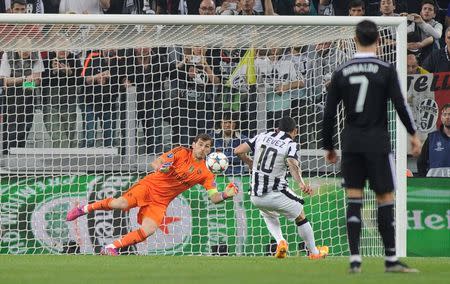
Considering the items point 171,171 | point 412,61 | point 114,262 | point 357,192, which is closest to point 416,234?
point 412,61

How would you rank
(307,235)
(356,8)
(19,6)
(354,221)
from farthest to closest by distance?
(356,8) → (19,6) → (307,235) → (354,221)

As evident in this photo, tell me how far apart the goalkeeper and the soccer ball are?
0.46ft

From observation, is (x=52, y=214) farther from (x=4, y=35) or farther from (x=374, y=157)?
(x=374, y=157)

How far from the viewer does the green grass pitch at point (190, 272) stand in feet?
30.4

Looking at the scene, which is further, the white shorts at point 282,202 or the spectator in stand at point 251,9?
the spectator in stand at point 251,9

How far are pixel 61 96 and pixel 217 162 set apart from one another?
2738mm

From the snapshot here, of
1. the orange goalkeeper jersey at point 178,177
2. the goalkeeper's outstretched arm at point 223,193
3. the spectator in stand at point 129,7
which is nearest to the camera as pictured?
the goalkeeper's outstretched arm at point 223,193

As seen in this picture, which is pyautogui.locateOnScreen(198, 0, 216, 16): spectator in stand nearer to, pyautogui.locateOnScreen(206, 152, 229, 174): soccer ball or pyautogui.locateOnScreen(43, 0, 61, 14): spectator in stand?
pyautogui.locateOnScreen(43, 0, 61, 14): spectator in stand

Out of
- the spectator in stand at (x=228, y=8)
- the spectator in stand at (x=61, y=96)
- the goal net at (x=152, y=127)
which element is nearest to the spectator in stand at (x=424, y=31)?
the goal net at (x=152, y=127)

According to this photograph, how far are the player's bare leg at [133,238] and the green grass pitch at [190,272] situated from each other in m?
2.43

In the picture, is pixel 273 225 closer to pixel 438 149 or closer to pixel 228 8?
pixel 438 149

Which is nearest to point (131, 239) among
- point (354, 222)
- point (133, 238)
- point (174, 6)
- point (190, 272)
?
point (133, 238)

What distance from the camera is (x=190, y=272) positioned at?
10.5 m

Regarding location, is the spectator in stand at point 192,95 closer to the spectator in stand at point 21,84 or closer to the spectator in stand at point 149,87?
the spectator in stand at point 149,87
